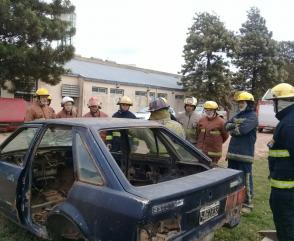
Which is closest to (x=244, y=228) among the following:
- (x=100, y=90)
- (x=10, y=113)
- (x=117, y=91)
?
(x=10, y=113)

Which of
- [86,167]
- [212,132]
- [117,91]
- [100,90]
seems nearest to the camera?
[86,167]

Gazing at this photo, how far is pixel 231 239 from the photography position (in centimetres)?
450

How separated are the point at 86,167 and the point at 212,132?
3207 mm

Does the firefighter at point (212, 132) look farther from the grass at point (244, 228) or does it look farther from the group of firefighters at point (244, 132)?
the grass at point (244, 228)

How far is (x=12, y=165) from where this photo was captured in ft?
13.8

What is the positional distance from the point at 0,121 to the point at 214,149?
41.8 feet

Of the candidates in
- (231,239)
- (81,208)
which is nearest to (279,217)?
(231,239)

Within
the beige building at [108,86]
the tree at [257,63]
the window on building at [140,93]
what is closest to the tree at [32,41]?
the beige building at [108,86]

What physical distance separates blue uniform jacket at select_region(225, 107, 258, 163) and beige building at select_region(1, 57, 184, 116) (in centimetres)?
1757

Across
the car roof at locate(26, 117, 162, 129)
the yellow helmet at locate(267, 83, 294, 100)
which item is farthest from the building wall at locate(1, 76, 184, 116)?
the yellow helmet at locate(267, 83, 294, 100)

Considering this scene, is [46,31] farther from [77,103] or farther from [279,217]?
[279,217]

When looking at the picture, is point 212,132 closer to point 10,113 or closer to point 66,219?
point 66,219

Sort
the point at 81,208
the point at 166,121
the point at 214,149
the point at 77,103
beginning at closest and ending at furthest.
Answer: the point at 81,208 → the point at 166,121 → the point at 214,149 → the point at 77,103

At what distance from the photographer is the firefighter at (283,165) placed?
370cm
